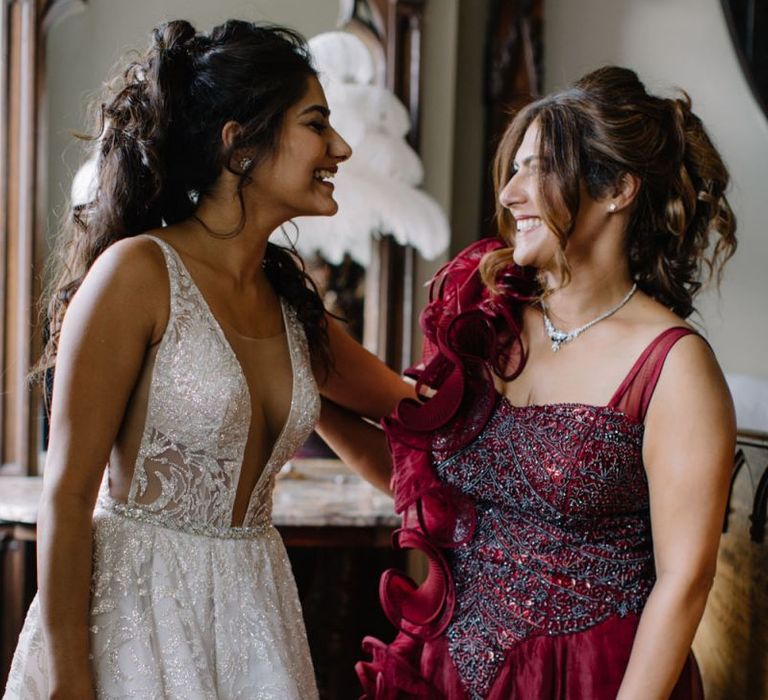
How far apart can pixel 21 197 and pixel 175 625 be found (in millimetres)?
1554

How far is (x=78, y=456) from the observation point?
1.32 metres

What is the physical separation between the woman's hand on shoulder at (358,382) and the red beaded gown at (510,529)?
17 centimetres

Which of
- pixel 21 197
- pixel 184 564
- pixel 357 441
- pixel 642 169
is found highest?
pixel 21 197

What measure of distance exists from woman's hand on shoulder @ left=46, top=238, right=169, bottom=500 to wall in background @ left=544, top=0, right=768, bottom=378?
5.33 feet

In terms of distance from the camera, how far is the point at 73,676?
1.33m

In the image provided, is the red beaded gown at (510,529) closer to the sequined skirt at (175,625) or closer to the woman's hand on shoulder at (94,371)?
the sequined skirt at (175,625)

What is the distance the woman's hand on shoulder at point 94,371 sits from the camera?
4.33 feet

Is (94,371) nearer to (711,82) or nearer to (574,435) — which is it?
(574,435)

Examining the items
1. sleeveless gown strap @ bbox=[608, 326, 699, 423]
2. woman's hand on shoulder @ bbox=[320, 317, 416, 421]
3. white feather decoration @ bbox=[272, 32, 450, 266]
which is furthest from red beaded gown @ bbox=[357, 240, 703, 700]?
white feather decoration @ bbox=[272, 32, 450, 266]

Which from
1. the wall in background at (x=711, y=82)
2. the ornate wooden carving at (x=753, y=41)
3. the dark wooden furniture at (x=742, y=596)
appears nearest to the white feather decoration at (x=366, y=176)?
the wall in background at (x=711, y=82)

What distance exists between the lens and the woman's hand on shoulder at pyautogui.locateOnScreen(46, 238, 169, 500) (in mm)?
1321

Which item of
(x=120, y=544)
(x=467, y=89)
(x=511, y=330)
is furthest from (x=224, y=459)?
(x=467, y=89)

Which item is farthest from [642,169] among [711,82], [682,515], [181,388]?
[711,82]

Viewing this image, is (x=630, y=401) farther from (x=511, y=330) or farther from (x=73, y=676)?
(x=73, y=676)
